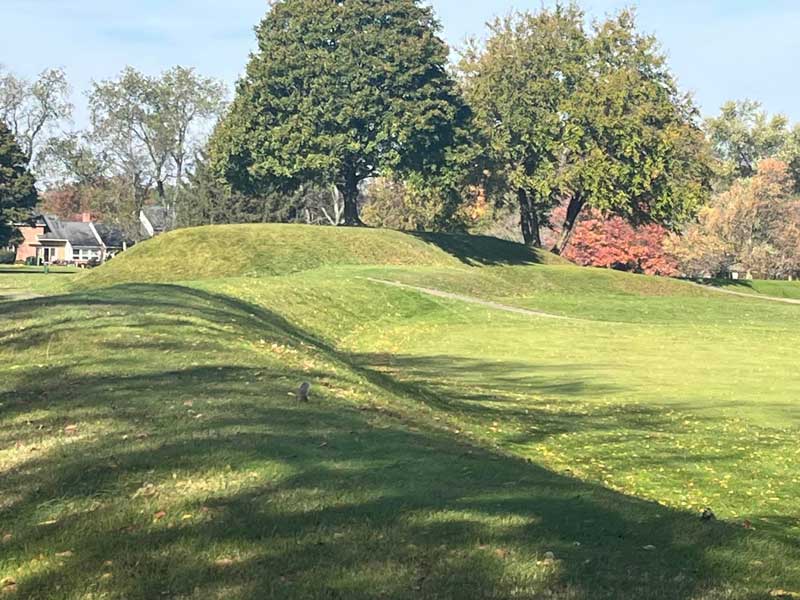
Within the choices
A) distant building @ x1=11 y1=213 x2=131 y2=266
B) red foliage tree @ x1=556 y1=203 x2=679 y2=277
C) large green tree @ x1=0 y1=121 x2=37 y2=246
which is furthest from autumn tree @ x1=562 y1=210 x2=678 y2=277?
distant building @ x1=11 y1=213 x2=131 y2=266

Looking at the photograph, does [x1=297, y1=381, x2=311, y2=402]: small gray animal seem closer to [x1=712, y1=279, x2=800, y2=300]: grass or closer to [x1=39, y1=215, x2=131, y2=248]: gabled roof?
[x1=712, y1=279, x2=800, y2=300]: grass

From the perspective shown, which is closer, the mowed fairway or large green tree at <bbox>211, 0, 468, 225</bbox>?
the mowed fairway

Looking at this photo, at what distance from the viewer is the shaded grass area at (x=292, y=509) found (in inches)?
220

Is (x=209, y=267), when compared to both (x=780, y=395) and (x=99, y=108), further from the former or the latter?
(x=99, y=108)

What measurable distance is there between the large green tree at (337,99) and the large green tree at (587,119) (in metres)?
6.09

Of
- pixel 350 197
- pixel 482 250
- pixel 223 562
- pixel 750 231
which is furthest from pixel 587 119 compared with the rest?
Result: pixel 223 562

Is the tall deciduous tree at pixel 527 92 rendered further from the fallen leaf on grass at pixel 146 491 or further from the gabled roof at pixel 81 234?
the gabled roof at pixel 81 234

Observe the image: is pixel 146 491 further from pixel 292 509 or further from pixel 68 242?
pixel 68 242

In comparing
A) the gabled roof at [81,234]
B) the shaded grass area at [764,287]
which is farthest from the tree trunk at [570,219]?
the gabled roof at [81,234]

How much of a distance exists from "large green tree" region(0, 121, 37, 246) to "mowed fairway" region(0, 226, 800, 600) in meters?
54.2

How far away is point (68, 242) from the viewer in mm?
116688

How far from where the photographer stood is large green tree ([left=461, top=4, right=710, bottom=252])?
205 feet

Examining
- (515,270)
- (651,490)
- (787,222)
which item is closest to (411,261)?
(515,270)

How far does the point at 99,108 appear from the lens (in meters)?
92.5
